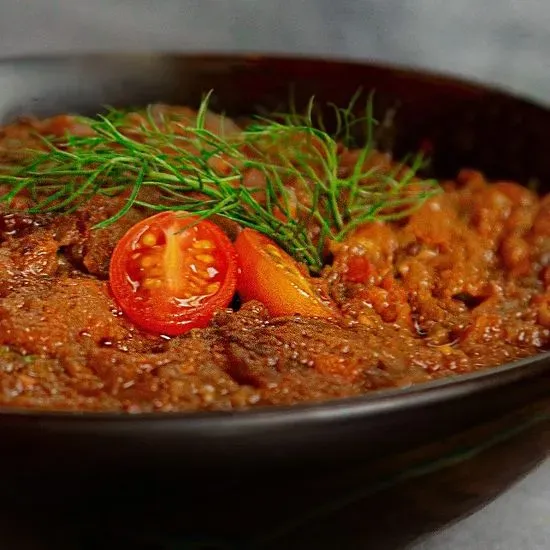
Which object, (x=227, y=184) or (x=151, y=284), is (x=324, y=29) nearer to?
(x=227, y=184)

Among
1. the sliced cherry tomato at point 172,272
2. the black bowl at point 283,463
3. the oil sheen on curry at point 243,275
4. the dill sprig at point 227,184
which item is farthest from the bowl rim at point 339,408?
the dill sprig at point 227,184

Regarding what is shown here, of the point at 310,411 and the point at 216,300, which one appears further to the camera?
the point at 216,300

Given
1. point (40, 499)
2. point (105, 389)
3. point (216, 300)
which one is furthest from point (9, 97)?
point (40, 499)

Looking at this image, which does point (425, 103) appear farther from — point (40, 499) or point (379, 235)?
point (40, 499)

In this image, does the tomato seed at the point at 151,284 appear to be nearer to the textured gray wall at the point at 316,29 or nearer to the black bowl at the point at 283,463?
the black bowl at the point at 283,463

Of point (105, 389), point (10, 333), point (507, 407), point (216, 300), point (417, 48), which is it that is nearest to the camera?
point (507, 407)

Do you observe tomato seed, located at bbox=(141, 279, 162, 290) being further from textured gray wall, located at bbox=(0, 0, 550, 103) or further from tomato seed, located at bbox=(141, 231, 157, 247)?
textured gray wall, located at bbox=(0, 0, 550, 103)

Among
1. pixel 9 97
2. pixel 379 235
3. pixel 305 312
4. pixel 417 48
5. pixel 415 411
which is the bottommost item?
pixel 415 411
